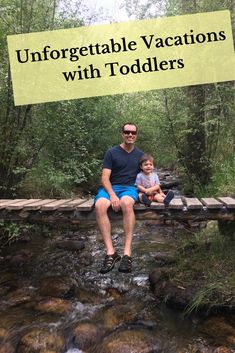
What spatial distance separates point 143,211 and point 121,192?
1.47 feet

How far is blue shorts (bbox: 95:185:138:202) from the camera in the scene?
511cm

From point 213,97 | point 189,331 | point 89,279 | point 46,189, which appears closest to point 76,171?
point 46,189

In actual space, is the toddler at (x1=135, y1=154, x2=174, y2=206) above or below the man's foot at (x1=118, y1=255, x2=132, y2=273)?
above

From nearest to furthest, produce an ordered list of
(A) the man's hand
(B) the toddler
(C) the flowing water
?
(C) the flowing water
(A) the man's hand
(B) the toddler

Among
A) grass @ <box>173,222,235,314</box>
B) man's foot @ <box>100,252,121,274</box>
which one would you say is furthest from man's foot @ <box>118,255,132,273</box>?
grass @ <box>173,222,235,314</box>

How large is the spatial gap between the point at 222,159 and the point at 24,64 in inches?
228

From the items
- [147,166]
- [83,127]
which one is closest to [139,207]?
[147,166]

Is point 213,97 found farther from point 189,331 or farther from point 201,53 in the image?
point 189,331

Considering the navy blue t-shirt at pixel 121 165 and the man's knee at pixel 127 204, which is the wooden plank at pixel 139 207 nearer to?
the man's knee at pixel 127 204

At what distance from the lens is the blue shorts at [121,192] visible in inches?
201

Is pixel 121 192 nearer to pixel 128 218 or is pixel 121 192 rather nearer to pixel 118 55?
pixel 128 218

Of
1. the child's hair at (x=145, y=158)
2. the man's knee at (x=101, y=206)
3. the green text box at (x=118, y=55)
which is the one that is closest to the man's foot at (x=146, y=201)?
the man's knee at (x=101, y=206)

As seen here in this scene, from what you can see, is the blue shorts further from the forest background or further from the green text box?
the green text box

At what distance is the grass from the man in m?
1.27
